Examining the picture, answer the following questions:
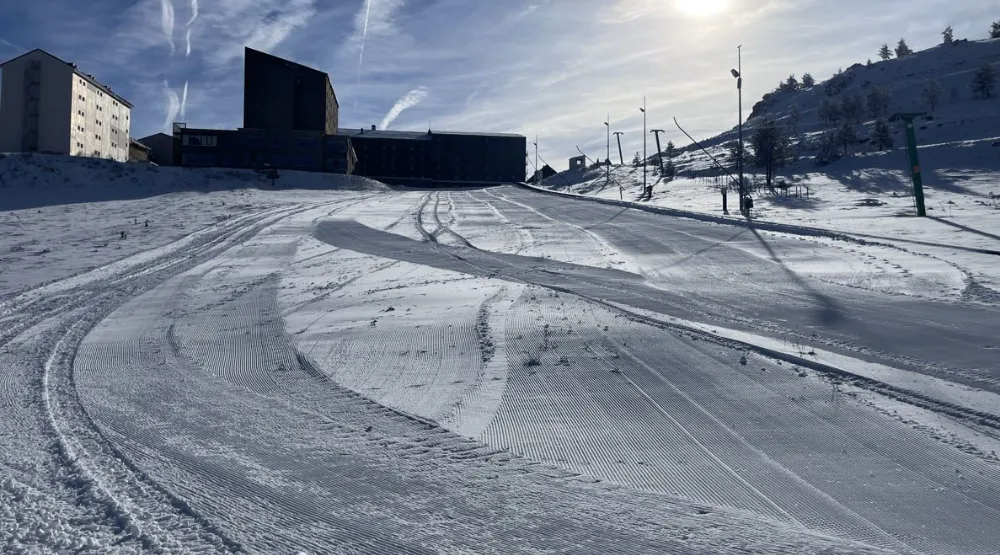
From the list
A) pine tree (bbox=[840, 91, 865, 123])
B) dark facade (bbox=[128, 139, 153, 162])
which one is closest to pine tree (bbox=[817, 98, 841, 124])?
pine tree (bbox=[840, 91, 865, 123])

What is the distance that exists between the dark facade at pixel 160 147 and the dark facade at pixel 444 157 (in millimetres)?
24735

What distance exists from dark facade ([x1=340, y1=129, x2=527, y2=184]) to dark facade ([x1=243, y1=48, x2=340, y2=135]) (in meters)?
31.0

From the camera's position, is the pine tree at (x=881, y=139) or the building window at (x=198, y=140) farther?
the building window at (x=198, y=140)

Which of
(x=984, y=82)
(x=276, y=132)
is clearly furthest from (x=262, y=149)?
(x=984, y=82)

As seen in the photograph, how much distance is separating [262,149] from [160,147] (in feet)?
106

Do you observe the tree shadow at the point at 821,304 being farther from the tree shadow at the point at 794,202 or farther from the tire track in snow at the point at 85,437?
the tree shadow at the point at 794,202

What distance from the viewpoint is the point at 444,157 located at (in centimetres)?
10644

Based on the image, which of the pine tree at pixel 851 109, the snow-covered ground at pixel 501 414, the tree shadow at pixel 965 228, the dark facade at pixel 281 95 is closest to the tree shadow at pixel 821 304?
the snow-covered ground at pixel 501 414

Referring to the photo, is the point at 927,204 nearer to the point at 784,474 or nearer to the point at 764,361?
the point at 764,361

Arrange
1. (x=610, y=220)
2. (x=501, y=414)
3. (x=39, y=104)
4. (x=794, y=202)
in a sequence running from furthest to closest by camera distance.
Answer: (x=39, y=104)
(x=794, y=202)
(x=610, y=220)
(x=501, y=414)

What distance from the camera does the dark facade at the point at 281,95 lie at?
236 ft

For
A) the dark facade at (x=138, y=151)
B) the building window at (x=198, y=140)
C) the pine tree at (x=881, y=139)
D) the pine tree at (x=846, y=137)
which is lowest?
the pine tree at (x=881, y=139)

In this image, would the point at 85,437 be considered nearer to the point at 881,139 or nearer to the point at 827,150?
the point at 827,150

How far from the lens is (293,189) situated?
153ft
